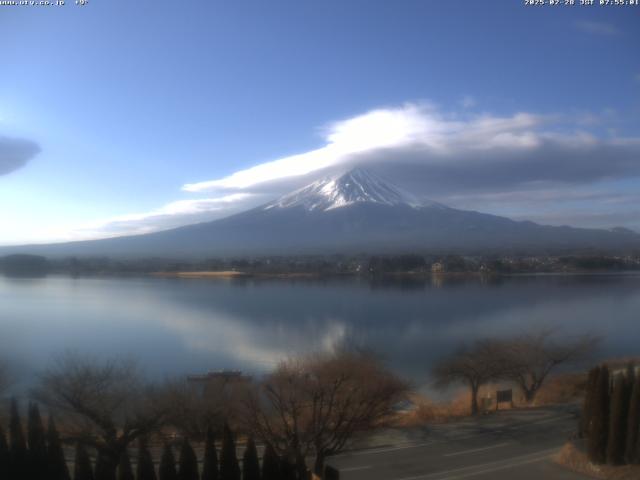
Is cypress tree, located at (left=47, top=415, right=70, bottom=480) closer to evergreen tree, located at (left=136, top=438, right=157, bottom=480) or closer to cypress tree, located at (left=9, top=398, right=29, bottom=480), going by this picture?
cypress tree, located at (left=9, top=398, right=29, bottom=480)

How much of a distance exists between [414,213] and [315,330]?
50494 millimetres

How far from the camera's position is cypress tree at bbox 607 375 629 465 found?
16.2ft

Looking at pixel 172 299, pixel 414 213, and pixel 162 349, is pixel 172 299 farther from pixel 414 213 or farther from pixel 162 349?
pixel 414 213

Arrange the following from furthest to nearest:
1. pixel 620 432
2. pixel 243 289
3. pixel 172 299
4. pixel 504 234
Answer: pixel 504 234, pixel 243 289, pixel 172 299, pixel 620 432

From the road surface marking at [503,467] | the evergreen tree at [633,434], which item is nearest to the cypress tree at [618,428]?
the evergreen tree at [633,434]

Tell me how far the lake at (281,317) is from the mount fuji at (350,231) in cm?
2134

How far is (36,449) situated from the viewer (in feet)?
14.0

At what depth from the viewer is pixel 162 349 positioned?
10.9 meters

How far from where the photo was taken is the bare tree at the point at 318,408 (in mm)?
5080

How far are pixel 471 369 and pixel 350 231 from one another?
46.2 m

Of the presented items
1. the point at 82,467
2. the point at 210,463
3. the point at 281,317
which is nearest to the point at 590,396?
the point at 210,463

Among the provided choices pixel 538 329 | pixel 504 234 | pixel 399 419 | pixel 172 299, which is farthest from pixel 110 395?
pixel 504 234

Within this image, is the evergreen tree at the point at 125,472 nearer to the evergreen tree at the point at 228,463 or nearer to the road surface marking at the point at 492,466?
the evergreen tree at the point at 228,463

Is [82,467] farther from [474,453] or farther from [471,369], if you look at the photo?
[471,369]
